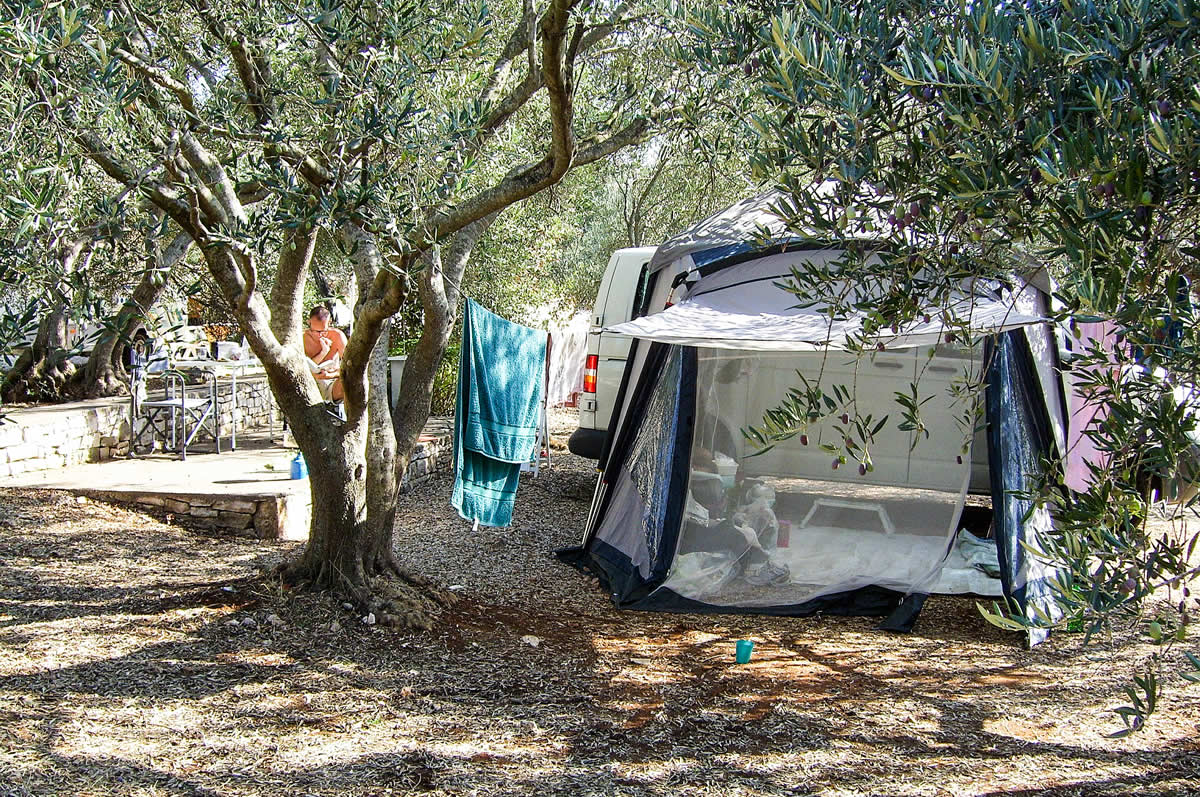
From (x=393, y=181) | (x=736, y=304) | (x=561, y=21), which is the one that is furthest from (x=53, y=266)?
(x=736, y=304)

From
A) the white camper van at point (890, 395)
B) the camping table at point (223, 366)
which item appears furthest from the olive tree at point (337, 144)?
the camping table at point (223, 366)

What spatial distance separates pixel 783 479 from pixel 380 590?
→ 9.71 feet

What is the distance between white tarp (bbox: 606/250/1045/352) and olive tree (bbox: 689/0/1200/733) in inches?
69.3

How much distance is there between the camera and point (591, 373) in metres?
8.55

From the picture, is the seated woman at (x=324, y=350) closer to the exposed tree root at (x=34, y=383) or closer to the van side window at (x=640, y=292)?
the van side window at (x=640, y=292)

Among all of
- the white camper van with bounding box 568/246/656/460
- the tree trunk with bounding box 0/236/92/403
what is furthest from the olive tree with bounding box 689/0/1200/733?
the tree trunk with bounding box 0/236/92/403

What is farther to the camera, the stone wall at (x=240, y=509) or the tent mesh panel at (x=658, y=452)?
the stone wall at (x=240, y=509)

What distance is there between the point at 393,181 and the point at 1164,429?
328 centimetres

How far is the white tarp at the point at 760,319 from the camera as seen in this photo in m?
4.95

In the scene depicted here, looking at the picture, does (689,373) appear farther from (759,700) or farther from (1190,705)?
(1190,705)

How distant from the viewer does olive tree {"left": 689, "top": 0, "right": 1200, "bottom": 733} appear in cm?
203

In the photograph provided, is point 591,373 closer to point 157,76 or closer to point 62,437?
point 62,437

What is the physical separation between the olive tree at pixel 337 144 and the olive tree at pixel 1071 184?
1.86 meters

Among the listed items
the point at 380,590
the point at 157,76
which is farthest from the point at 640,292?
the point at 157,76
